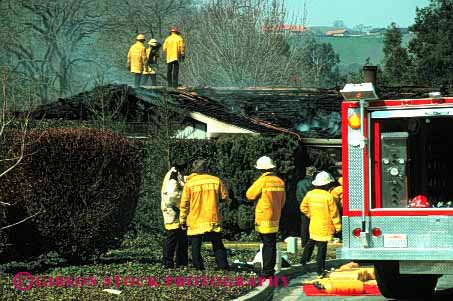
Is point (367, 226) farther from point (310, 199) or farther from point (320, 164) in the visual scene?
point (320, 164)

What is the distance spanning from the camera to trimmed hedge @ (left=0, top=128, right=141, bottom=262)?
1594 centimetres

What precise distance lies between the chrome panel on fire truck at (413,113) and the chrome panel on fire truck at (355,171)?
0.29 meters

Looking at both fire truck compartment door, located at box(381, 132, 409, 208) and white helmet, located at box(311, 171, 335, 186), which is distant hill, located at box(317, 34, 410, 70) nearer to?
white helmet, located at box(311, 171, 335, 186)

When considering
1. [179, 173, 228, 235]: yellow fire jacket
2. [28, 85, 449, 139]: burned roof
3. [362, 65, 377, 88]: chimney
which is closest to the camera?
[362, 65, 377, 88]: chimney

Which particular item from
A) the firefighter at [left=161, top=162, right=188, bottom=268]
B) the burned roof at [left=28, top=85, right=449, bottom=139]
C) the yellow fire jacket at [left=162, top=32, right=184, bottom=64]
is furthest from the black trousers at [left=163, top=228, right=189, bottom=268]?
the yellow fire jacket at [left=162, top=32, right=184, bottom=64]

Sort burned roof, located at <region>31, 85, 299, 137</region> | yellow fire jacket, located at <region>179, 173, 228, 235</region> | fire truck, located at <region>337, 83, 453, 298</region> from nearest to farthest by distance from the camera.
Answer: fire truck, located at <region>337, 83, 453, 298</region> → yellow fire jacket, located at <region>179, 173, 228, 235</region> → burned roof, located at <region>31, 85, 299, 137</region>

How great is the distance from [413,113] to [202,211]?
13.3ft

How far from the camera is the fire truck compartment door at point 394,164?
12.9 meters

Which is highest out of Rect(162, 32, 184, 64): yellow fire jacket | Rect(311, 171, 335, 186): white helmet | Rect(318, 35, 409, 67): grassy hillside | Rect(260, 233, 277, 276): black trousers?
Rect(318, 35, 409, 67): grassy hillside

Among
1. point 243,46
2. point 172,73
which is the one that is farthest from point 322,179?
point 243,46

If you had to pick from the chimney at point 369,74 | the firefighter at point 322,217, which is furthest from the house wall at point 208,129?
the chimney at point 369,74

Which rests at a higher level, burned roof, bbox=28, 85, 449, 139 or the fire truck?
burned roof, bbox=28, 85, 449, 139

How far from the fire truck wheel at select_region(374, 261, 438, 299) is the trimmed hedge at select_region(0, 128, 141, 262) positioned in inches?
184

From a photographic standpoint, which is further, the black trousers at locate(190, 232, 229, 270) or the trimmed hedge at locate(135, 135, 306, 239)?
the trimmed hedge at locate(135, 135, 306, 239)
